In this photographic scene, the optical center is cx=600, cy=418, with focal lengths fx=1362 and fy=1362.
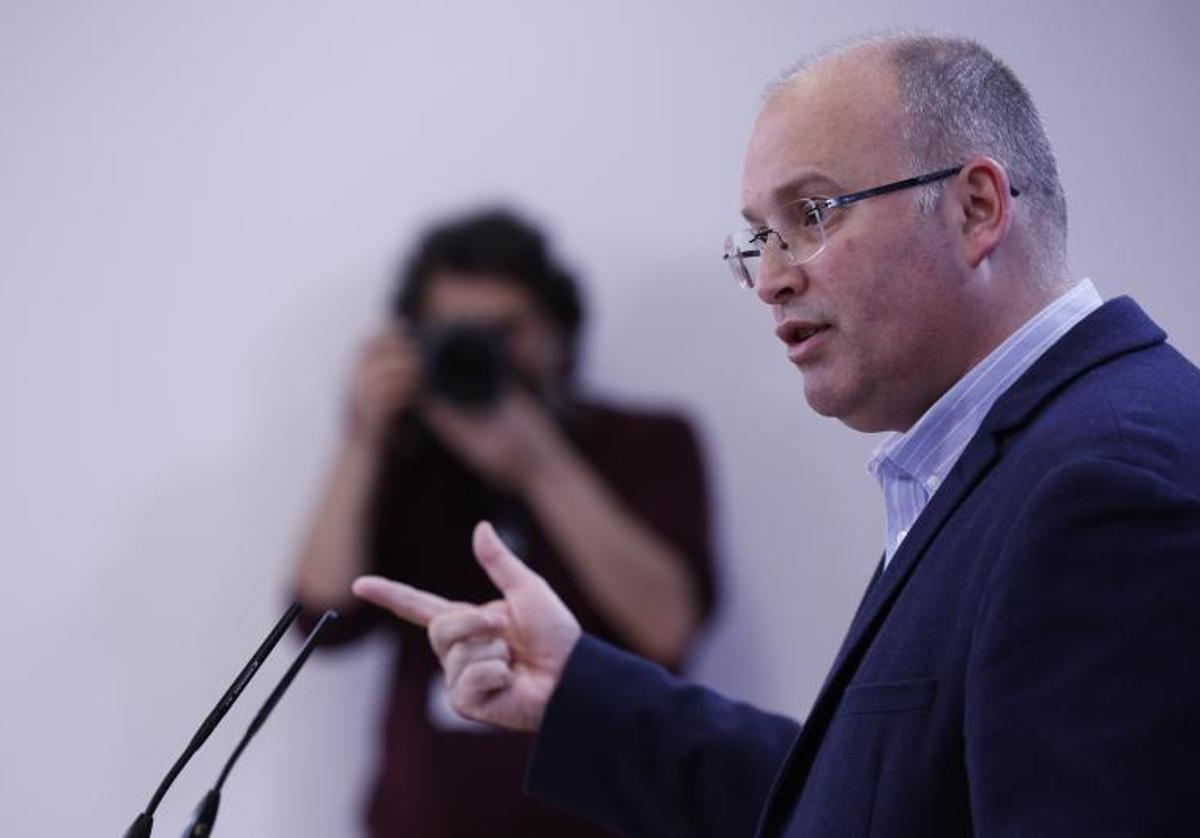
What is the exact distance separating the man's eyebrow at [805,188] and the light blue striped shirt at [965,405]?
190 millimetres

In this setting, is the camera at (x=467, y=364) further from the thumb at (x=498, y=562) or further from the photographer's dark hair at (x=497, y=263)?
the thumb at (x=498, y=562)

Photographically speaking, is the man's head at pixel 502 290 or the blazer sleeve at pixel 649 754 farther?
the man's head at pixel 502 290

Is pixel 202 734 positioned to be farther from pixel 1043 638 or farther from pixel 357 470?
pixel 357 470

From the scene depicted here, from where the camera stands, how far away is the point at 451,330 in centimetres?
211

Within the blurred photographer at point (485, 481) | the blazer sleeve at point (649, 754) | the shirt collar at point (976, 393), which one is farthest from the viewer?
the blurred photographer at point (485, 481)

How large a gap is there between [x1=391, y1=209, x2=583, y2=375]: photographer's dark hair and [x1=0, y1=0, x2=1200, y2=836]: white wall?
0.04 metres

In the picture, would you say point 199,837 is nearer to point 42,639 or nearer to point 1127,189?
point 42,639

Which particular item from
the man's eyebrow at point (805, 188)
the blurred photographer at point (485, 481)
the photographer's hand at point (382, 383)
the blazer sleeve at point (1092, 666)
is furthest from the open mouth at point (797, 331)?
the photographer's hand at point (382, 383)

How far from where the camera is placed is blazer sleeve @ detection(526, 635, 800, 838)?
1.39 m

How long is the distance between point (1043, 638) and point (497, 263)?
4.72 ft

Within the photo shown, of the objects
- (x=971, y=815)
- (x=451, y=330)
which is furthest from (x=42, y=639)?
(x=971, y=815)

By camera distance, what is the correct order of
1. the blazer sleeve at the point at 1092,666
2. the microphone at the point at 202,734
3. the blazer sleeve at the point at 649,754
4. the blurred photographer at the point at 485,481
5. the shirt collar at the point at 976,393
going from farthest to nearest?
the blurred photographer at the point at 485,481 → the blazer sleeve at the point at 649,754 → the shirt collar at the point at 976,393 → the microphone at the point at 202,734 → the blazer sleeve at the point at 1092,666

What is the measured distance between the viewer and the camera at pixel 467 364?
210 centimetres

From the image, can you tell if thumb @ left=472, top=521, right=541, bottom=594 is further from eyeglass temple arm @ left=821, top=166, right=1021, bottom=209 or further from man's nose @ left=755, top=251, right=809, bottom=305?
eyeglass temple arm @ left=821, top=166, right=1021, bottom=209
